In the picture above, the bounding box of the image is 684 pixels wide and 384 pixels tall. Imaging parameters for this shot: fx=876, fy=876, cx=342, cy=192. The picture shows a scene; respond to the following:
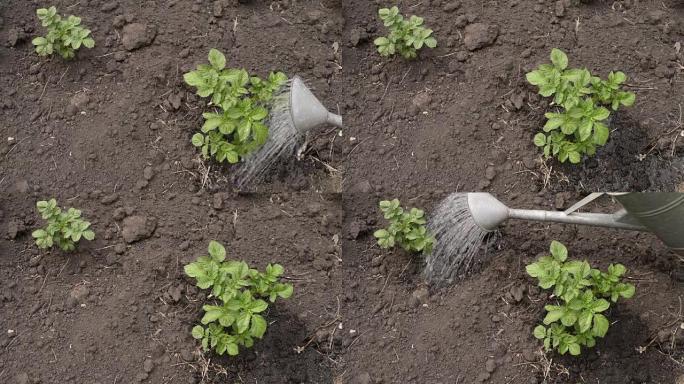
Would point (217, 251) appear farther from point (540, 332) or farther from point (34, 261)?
point (540, 332)

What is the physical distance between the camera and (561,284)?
10.3ft

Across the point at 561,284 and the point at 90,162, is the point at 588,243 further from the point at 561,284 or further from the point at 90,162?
the point at 90,162

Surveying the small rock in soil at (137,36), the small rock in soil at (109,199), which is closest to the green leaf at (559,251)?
the small rock in soil at (109,199)

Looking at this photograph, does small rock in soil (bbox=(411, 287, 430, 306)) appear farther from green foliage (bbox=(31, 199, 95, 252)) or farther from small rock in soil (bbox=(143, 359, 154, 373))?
green foliage (bbox=(31, 199, 95, 252))

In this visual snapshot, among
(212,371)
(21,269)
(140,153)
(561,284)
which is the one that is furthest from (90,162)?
(561,284)

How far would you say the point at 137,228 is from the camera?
3.51 meters

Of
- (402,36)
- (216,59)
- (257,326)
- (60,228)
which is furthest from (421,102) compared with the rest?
(60,228)

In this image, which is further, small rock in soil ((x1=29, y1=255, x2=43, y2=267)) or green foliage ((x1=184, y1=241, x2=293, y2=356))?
small rock in soil ((x1=29, y1=255, x2=43, y2=267))

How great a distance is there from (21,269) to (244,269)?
100 cm

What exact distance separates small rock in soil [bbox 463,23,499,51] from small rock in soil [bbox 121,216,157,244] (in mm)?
1538

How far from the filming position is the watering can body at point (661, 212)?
2.90 metres

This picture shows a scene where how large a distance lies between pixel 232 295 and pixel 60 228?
0.81 metres

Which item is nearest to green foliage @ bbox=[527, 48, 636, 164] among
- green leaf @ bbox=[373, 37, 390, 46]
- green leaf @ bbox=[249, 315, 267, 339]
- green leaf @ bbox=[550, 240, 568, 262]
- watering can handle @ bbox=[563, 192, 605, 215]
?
watering can handle @ bbox=[563, 192, 605, 215]

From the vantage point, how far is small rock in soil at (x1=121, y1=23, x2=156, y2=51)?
3.81 m
